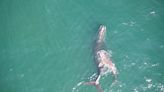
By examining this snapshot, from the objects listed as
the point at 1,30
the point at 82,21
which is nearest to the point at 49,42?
the point at 82,21

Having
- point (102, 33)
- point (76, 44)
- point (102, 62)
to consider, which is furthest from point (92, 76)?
point (102, 33)

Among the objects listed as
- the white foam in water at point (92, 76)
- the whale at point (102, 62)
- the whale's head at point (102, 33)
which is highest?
the whale's head at point (102, 33)

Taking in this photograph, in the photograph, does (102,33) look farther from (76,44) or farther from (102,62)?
(102,62)

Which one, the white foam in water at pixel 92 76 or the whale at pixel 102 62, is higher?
the whale at pixel 102 62

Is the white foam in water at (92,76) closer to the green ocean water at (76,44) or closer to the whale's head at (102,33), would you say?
the green ocean water at (76,44)

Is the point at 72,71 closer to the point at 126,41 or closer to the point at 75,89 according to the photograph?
the point at 75,89

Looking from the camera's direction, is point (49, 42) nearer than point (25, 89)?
No

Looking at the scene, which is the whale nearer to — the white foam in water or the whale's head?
the whale's head

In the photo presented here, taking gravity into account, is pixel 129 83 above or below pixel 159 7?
below

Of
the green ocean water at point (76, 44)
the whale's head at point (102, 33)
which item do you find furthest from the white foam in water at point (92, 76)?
the whale's head at point (102, 33)

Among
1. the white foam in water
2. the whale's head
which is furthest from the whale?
the white foam in water
